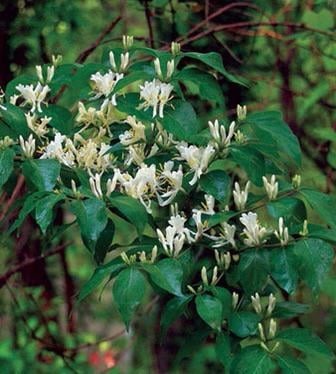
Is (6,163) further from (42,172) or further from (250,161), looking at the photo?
(250,161)

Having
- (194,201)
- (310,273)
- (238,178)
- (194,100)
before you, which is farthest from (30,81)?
(194,100)

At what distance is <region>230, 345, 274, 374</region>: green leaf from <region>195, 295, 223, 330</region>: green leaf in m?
0.07

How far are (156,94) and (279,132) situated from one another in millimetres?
217

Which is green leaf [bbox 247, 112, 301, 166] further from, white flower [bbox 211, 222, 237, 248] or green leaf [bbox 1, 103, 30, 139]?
green leaf [bbox 1, 103, 30, 139]

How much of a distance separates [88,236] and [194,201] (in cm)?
28

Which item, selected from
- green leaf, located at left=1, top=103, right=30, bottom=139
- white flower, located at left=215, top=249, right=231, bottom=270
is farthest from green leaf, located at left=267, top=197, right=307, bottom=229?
green leaf, located at left=1, top=103, right=30, bottom=139

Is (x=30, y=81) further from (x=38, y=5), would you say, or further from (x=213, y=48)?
(x=213, y=48)

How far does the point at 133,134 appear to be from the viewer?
5.69ft

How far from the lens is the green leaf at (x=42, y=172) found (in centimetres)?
157

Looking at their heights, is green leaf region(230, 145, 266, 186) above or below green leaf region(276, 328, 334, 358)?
above

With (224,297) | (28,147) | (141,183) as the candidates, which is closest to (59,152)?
(28,147)

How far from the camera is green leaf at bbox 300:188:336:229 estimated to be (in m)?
1.58

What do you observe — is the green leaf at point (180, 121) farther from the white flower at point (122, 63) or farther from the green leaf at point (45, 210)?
the green leaf at point (45, 210)

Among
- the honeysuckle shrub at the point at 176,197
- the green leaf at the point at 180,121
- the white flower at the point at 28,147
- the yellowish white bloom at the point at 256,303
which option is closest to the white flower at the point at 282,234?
the honeysuckle shrub at the point at 176,197
